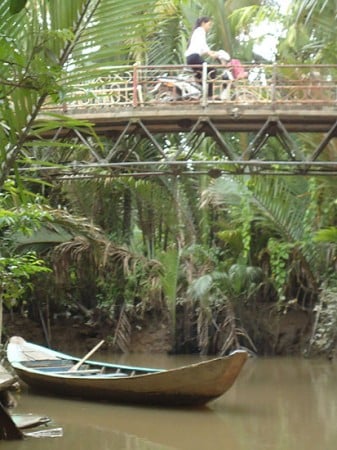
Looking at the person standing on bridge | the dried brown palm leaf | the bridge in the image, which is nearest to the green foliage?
the bridge

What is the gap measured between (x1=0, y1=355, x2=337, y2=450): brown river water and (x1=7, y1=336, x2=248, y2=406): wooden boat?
0.13m

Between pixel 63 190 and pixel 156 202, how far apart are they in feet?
7.19

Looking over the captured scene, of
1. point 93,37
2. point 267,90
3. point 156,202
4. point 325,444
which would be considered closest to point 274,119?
point 267,90

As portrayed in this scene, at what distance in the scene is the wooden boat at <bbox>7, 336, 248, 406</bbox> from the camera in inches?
364

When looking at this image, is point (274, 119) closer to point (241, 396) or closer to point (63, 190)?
point (241, 396)

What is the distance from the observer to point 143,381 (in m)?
9.52

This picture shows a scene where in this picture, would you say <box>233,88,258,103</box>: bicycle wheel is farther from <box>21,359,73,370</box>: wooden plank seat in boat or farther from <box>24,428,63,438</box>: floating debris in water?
<box>24,428,63,438</box>: floating debris in water

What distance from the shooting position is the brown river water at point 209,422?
791cm

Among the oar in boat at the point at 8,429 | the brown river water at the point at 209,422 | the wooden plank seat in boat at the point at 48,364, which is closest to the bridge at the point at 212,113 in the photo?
the wooden plank seat in boat at the point at 48,364

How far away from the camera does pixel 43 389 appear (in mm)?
10648

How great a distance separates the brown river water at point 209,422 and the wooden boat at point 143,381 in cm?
13

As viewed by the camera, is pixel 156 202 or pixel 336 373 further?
pixel 156 202

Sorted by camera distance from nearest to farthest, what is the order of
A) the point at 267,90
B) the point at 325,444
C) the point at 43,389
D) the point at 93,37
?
the point at 93,37 < the point at 325,444 < the point at 43,389 < the point at 267,90

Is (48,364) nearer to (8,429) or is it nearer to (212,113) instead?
(8,429)
